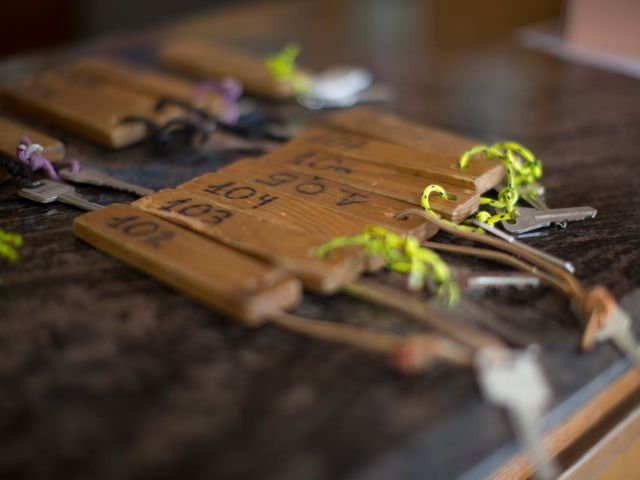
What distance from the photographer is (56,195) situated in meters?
0.90

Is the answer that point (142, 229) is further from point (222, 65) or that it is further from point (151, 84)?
point (222, 65)

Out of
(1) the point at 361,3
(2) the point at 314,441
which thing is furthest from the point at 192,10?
(2) the point at 314,441

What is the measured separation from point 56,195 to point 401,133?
44 cm

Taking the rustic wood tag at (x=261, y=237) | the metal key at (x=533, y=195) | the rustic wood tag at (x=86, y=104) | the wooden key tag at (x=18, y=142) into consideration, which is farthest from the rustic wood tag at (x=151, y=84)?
the metal key at (x=533, y=195)

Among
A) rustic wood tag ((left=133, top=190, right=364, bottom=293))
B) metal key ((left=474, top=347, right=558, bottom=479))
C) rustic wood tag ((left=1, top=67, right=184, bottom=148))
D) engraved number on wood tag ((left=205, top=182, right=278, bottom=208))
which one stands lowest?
metal key ((left=474, top=347, right=558, bottom=479))

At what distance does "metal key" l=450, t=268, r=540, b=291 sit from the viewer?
714mm

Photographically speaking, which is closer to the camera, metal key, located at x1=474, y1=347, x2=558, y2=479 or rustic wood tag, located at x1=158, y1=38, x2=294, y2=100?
metal key, located at x1=474, y1=347, x2=558, y2=479

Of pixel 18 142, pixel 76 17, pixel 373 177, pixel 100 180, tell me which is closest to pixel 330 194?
pixel 373 177

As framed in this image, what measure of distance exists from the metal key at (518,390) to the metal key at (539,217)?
23 cm

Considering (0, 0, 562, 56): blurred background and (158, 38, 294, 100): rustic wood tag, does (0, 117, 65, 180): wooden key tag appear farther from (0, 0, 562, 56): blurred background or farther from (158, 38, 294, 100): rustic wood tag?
(0, 0, 562, 56): blurred background

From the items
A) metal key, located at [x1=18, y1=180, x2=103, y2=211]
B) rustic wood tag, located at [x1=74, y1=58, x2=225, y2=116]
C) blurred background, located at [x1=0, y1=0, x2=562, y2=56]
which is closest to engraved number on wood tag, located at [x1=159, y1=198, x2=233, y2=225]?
metal key, located at [x1=18, y1=180, x2=103, y2=211]

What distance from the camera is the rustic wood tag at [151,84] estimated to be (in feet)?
3.76

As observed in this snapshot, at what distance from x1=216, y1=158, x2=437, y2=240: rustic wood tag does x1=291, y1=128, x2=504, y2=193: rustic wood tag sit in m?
0.07

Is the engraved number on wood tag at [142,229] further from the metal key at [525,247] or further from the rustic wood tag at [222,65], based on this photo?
the rustic wood tag at [222,65]
